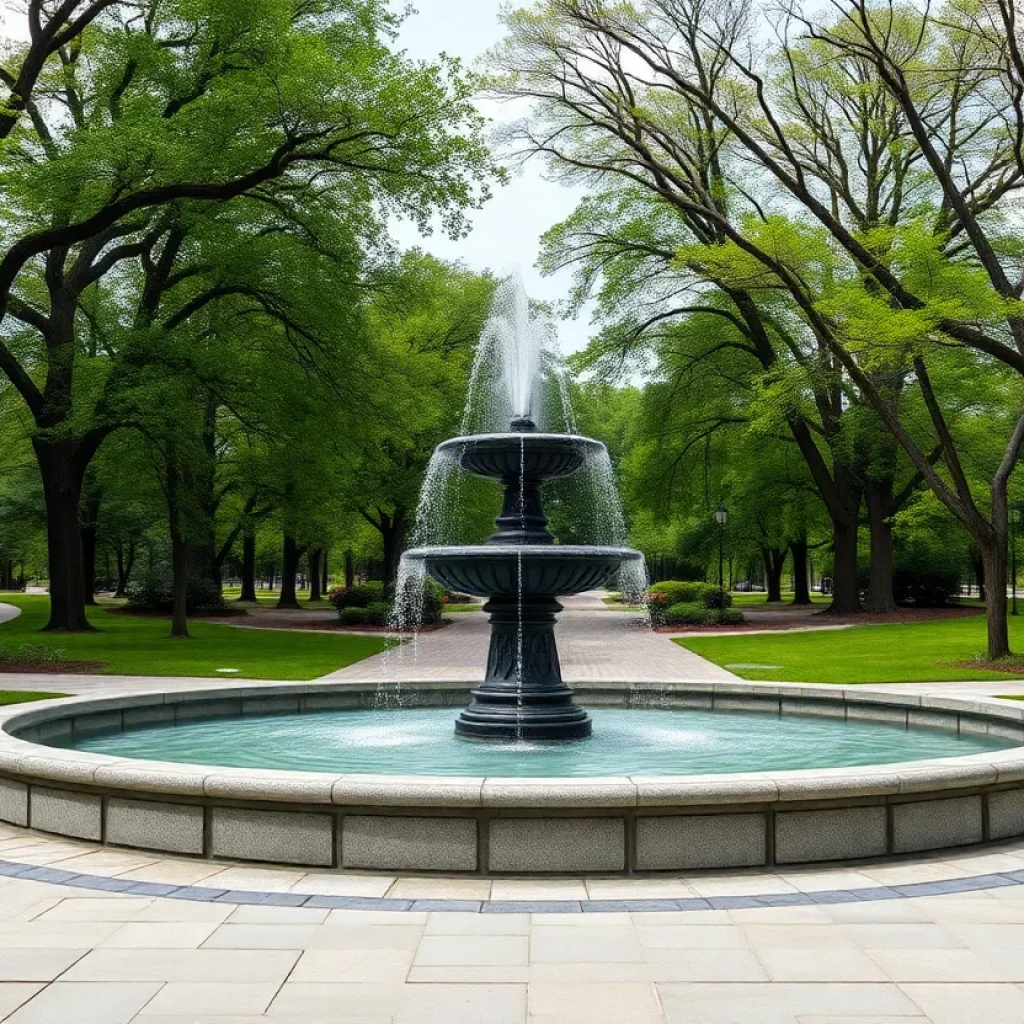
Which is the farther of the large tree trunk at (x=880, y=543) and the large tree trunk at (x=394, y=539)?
the large tree trunk at (x=394, y=539)

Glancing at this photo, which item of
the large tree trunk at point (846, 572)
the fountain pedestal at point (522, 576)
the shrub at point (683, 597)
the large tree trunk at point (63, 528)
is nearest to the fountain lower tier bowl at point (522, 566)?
the fountain pedestal at point (522, 576)

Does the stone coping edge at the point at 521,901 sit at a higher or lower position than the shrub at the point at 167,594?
lower

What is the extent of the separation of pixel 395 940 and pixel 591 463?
6.90 meters

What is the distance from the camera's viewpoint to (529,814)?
6.37m

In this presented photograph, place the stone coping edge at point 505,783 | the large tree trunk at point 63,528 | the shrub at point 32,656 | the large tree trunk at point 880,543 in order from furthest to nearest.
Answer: the large tree trunk at point 880,543 < the large tree trunk at point 63,528 < the shrub at point 32,656 < the stone coping edge at point 505,783

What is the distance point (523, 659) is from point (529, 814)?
487cm

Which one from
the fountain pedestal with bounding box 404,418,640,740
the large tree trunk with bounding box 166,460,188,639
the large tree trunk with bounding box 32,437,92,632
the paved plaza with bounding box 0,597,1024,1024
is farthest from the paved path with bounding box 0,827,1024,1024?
the large tree trunk with bounding box 32,437,92,632

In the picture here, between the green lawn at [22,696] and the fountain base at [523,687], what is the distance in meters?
6.93

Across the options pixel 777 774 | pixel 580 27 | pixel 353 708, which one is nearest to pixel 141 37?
pixel 580 27

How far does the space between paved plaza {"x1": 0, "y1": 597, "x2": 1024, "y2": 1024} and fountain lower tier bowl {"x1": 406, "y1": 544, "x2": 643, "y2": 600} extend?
13.3ft

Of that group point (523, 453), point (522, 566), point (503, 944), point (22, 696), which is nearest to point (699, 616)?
point (22, 696)

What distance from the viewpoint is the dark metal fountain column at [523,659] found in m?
10.9

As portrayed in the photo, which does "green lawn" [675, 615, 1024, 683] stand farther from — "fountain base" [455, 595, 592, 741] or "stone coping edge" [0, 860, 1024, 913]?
"stone coping edge" [0, 860, 1024, 913]

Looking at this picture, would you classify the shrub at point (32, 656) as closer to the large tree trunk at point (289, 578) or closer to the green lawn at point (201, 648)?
the green lawn at point (201, 648)
